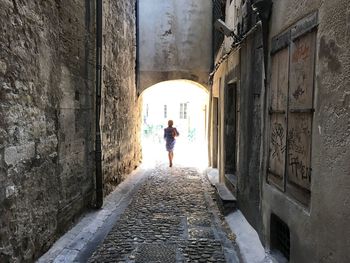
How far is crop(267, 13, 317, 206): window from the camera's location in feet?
9.11

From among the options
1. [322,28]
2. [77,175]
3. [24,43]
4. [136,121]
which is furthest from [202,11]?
[322,28]

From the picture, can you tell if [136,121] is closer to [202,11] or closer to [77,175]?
[202,11]

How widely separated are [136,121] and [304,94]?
9242mm

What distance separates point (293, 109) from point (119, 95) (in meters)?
6.17

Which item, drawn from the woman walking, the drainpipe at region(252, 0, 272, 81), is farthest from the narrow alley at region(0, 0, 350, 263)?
the woman walking

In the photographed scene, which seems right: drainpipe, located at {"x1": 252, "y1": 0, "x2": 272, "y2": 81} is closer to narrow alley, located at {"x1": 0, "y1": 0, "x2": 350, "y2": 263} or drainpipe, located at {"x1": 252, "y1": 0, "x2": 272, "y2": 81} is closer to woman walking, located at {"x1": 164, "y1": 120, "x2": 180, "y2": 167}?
narrow alley, located at {"x1": 0, "y1": 0, "x2": 350, "y2": 263}

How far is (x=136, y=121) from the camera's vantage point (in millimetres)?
11852

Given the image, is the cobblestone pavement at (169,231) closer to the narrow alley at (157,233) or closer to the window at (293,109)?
the narrow alley at (157,233)

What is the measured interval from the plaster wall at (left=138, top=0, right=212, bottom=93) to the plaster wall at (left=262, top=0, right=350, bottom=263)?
9.29m

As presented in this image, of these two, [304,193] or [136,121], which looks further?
[136,121]

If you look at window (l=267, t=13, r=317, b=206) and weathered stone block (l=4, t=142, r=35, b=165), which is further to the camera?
weathered stone block (l=4, t=142, r=35, b=165)

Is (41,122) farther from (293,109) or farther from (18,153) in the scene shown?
(293,109)

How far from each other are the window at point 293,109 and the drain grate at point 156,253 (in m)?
1.37

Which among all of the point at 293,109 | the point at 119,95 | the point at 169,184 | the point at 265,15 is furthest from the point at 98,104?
the point at 293,109
